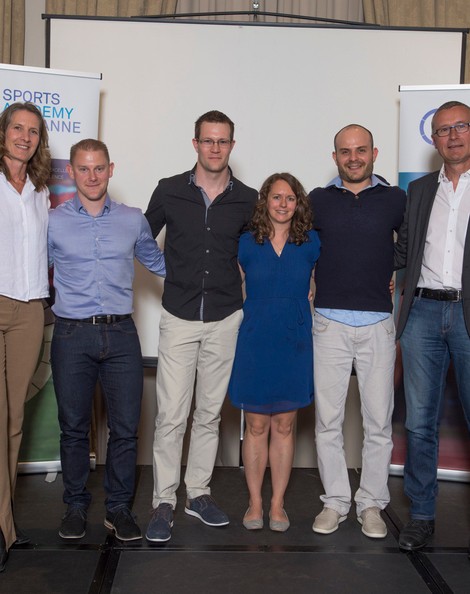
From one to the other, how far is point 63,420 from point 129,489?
0.41 meters

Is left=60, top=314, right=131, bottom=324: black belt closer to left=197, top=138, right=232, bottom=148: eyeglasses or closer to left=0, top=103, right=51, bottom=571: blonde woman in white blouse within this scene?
left=0, top=103, right=51, bottom=571: blonde woman in white blouse

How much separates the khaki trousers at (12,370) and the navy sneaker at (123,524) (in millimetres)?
417

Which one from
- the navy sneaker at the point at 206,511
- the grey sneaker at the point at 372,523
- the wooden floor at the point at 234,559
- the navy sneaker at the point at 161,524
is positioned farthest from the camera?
A: the navy sneaker at the point at 206,511

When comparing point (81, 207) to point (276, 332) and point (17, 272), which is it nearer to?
point (17, 272)

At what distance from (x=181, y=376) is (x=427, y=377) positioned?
1036mm

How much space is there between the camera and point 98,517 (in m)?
3.40

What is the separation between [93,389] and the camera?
317 centimetres

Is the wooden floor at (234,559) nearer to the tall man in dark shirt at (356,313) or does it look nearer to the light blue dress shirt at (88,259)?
the tall man in dark shirt at (356,313)

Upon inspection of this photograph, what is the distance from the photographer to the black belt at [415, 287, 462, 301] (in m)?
2.99

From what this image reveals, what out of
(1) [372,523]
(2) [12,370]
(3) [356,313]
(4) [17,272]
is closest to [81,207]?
(4) [17,272]

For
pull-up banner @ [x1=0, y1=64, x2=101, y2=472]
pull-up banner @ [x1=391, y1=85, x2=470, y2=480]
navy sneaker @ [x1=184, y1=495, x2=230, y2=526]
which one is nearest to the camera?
navy sneaker @ [x1=184, y1=495, x2=230, y2=526]

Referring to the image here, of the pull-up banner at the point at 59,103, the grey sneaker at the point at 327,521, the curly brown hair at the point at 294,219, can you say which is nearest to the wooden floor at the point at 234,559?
the grey sneaker at the point at 327,521

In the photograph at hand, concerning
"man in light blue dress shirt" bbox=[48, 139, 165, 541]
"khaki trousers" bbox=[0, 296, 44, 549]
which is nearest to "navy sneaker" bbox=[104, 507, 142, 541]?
"man in light blue dress shirt" bbox=[48, 139, 165, 541]

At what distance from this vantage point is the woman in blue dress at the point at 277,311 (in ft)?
10.3
